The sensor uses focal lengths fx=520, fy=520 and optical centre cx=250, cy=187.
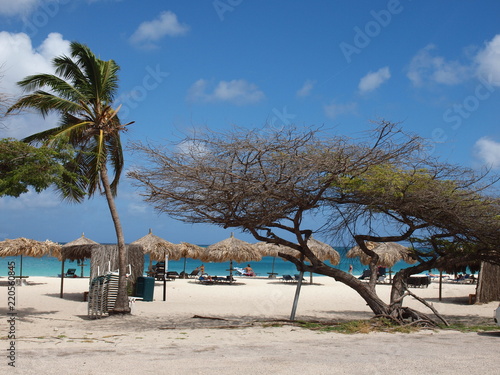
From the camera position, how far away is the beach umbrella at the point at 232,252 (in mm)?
27250

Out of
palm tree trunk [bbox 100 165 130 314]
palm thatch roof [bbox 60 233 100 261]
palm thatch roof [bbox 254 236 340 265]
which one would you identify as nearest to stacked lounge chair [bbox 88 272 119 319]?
Answer: palm tree trunk [bbox 100 165 130 314]

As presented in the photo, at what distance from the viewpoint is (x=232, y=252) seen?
89.5 feet

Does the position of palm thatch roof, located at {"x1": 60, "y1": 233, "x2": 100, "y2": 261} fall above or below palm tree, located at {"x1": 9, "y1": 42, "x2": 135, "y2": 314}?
below

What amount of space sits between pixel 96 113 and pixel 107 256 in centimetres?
600

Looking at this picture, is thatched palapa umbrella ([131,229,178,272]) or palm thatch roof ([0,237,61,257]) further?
thatched palapa umbrella ([131,229,178,272])

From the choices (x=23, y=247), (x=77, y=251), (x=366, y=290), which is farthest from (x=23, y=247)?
(x=366, y=290)

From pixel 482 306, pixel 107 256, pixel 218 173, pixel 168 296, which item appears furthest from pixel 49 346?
pixel 482 306

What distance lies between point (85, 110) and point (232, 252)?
51.1ft

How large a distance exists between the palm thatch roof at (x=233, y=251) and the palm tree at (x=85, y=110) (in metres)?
14.1

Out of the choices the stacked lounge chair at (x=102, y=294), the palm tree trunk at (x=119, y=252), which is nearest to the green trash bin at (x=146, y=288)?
the stacked lounge chair at (x=102, y=294)

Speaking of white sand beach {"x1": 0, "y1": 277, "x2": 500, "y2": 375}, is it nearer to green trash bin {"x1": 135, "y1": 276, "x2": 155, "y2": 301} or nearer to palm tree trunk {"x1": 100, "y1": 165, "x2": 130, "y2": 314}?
palm tree trunk {"x1": 100, "y1": 165, "x2": 130, "y2": 314}

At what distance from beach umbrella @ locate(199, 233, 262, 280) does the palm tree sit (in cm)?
1406

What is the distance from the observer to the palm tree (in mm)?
12758

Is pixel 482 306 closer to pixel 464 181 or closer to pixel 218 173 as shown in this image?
pixel 464 181
